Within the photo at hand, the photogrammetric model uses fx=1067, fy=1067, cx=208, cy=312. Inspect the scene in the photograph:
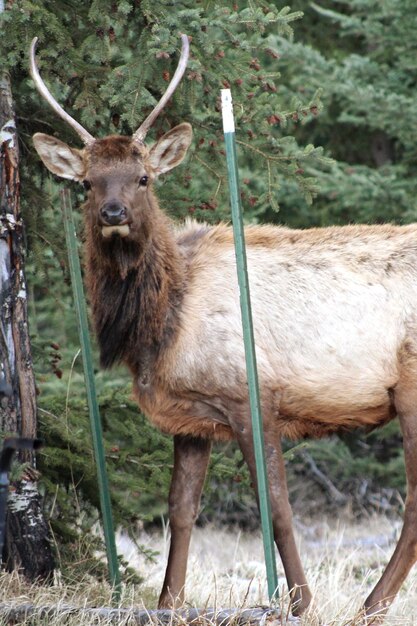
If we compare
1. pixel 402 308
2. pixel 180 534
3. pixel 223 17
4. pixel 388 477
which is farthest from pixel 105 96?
pixel 388 477

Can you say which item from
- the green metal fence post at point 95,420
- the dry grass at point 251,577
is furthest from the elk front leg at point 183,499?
the green metal fence post at point 95,420

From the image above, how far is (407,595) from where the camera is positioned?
322 inches

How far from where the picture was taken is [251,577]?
30.0 ft

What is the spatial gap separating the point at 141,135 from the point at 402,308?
6.78 feet

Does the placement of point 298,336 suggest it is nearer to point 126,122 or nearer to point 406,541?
point 406,541

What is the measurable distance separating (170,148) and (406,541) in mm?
3008

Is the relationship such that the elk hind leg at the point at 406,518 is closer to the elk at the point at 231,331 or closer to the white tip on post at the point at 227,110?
the elk at the point at 231,331

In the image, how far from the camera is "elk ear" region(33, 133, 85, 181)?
7.00 m

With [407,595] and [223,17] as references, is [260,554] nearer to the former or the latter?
[407,595]

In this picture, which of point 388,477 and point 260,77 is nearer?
point 260,77

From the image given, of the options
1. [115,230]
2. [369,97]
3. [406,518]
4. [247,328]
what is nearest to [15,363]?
[115,230]

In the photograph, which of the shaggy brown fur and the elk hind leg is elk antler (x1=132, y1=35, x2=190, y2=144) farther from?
the elk hind leg

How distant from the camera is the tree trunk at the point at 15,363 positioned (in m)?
7.19

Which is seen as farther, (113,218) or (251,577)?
(251,577)
